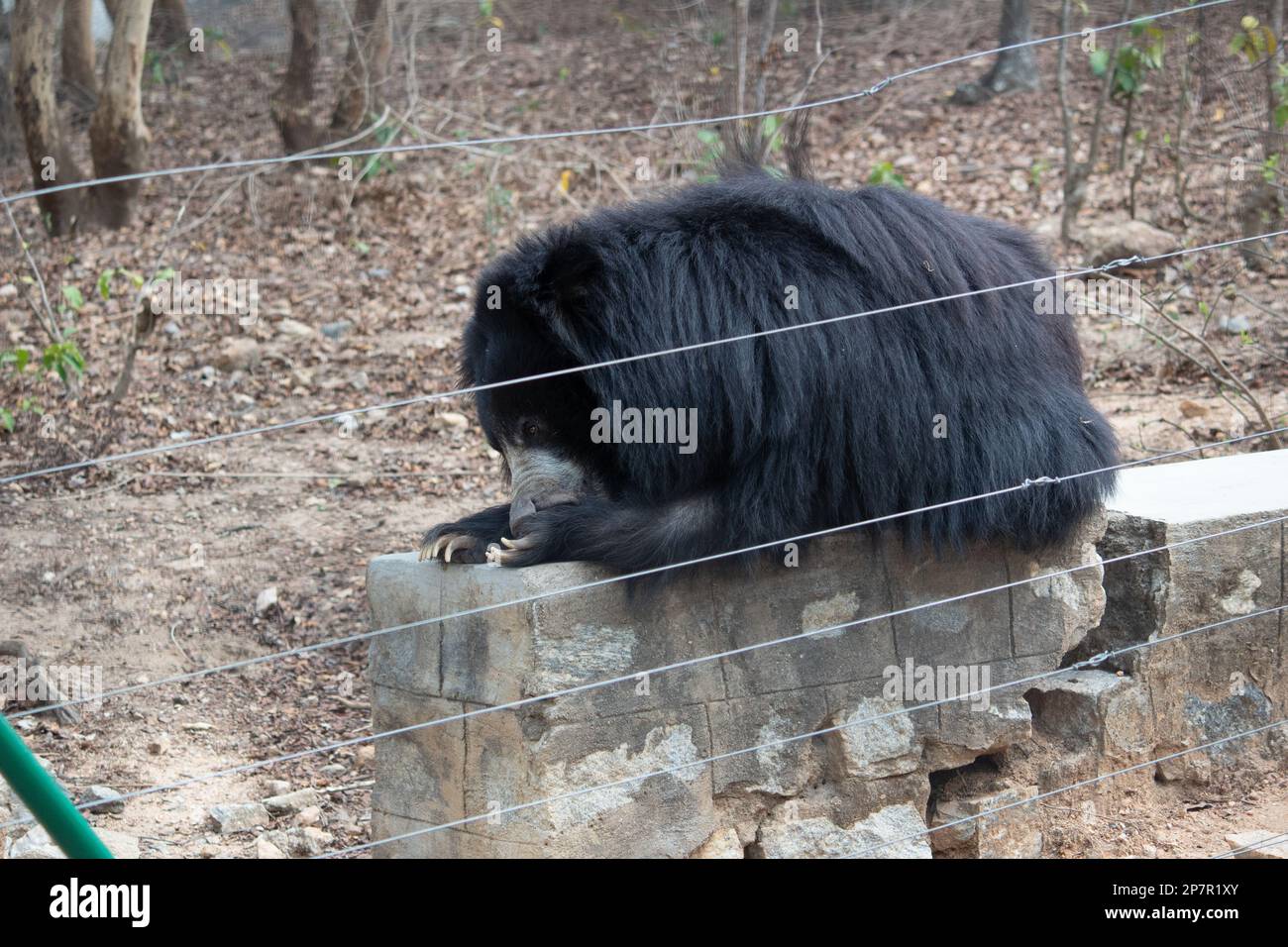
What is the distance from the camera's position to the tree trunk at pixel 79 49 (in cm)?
949

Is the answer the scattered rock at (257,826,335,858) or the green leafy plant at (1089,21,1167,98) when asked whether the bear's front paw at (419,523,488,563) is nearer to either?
the scattered rock at (257,826,335,858)

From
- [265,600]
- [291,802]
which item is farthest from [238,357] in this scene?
[291,802]

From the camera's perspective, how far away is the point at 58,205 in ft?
28.9

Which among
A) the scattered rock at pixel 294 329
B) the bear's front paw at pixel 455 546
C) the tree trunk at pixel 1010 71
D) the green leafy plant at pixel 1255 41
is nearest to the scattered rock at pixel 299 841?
the bear's front paw at pixel 455 546

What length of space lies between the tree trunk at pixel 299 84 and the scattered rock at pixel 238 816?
634 centimetres

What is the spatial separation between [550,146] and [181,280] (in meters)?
2.91

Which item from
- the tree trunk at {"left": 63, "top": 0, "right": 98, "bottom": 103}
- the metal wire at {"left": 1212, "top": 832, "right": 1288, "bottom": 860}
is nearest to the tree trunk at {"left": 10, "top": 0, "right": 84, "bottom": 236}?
the tree trunk at {"left": 63, "top": 0, "right": 98, "bottom": 103}

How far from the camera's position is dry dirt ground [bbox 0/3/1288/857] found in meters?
4.66

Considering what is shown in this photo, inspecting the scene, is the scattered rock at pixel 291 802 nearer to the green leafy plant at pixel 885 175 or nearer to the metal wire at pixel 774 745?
the metal wire at pixel 774 745

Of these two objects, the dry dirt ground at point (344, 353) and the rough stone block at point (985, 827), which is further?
the dry dirt ground at point (344, 353)

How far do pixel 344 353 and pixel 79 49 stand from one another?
168 inches

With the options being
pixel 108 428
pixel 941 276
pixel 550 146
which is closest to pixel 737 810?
pixel 941 276

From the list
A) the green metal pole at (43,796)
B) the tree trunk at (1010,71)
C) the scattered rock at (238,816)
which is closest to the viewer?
the green metal pole at (43,796)
